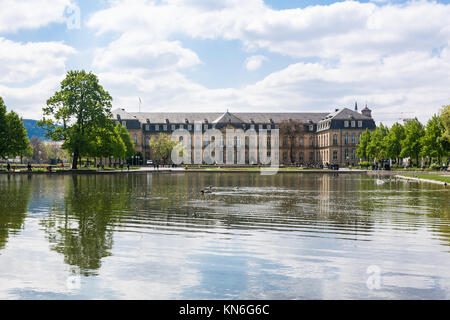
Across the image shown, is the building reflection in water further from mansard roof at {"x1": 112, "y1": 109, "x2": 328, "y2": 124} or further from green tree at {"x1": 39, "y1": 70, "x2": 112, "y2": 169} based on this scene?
mansard roof at {"x1": 112, "y1": 109, "x2": 328, "y2": 124}

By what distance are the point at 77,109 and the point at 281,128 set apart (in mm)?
79343

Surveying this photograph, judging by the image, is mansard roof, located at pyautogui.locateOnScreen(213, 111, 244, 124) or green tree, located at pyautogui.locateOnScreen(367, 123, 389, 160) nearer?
green tree, located at pyautogui.locateOnScreen(367, 123, 389, 160)

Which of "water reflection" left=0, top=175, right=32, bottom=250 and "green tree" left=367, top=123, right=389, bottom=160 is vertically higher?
"green tree" left=367, top=123, right=389, bottom=160

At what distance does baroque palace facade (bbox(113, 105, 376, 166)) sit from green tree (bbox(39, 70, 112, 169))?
67.2m

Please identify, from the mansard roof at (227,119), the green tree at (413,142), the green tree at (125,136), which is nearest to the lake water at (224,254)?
the green tree at (413,142)

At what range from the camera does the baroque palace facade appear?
130 metres

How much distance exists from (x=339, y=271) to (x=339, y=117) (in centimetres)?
12677

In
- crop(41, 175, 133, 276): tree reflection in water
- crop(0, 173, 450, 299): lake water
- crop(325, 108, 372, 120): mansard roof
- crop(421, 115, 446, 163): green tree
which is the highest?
crop(325, 108, 372, 120): mansard roof

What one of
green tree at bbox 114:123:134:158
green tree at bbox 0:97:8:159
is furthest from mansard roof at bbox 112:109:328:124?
green tree at bbox 0:97:8:159

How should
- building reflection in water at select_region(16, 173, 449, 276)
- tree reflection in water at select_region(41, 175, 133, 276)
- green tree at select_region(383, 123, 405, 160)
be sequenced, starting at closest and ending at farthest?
tree reflection in water at select_region(41, 175, 133, 276)
building reflection in water at select_region(16, 173, 449, 276)
green tree at select_region(383, 123, 405, 160)
